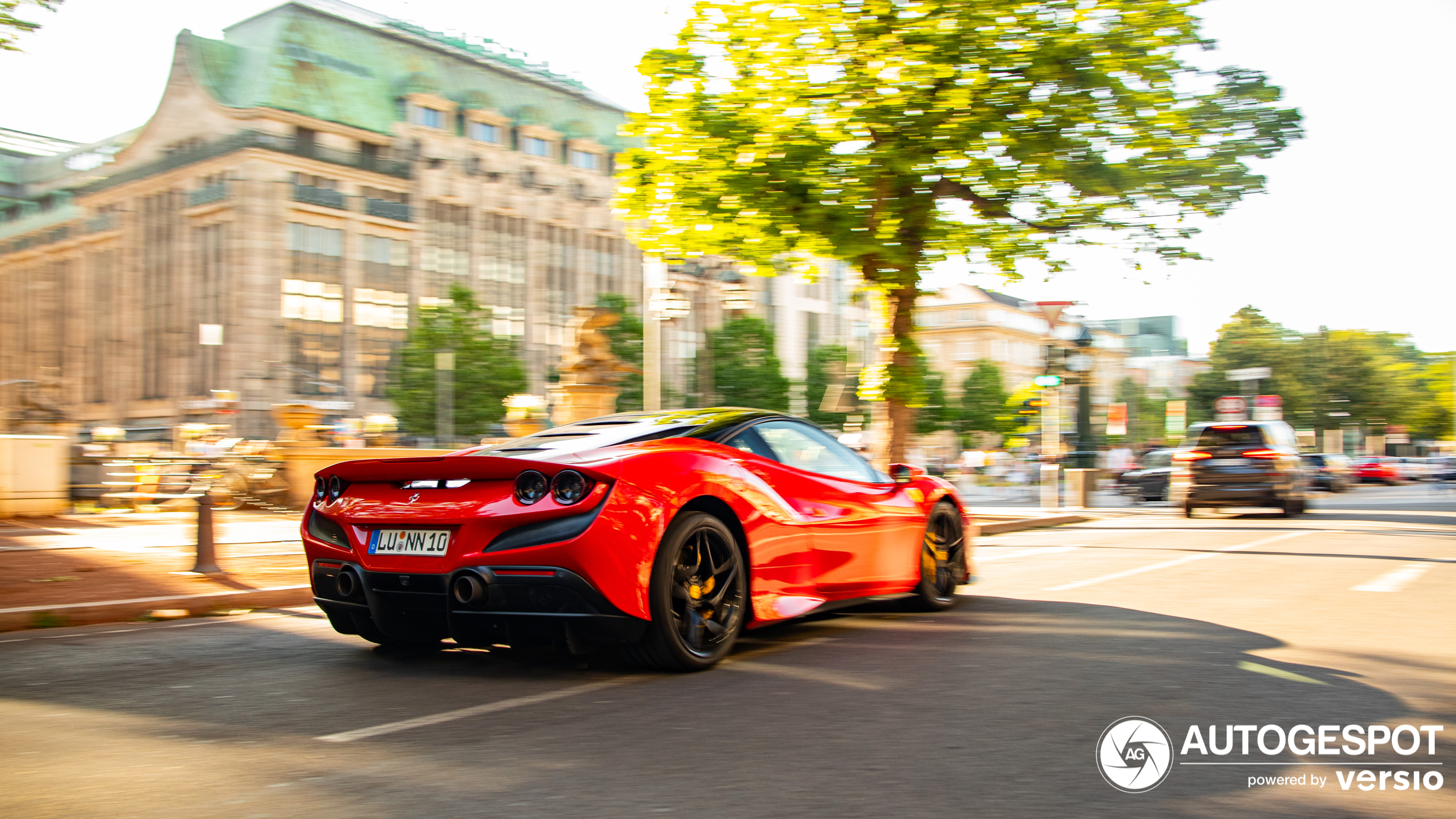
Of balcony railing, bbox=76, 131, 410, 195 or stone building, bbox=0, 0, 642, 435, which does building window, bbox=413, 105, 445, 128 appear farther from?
balcony railing, bbox=76, 131, 410, 195

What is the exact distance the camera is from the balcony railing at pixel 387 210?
6812 centimetres

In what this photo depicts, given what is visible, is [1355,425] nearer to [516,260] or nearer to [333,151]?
[516,260]

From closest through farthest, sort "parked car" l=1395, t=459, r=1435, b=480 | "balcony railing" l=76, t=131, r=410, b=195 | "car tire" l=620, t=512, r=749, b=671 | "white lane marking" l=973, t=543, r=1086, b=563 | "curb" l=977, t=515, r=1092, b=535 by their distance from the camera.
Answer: "car tire" l=620, t=512, r=749, b=671, "white lane marking" l=973, t=543, r=1086, b=563, "curb" l=977, t=515, r=1092, b=535, "balcony railing" l=76, t=131, r=410, b=195, "parked car" l=1395, t=459, r=1435, b=480

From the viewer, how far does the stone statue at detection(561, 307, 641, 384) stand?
23.2 m

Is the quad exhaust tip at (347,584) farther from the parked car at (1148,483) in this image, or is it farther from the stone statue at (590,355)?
the parked car at (1148,483)

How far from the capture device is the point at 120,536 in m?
14.0

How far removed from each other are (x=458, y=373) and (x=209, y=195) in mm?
17436

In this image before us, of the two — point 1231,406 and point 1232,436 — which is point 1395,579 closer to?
point 1232,436

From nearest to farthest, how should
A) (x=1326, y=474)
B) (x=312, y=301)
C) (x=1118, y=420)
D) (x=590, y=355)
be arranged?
(x=590, y=355), (x=1118, y=420), (x=1326, y=474), (x=312, y=301)

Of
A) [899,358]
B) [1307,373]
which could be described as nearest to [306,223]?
[899,358]

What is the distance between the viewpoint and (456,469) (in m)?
5.13

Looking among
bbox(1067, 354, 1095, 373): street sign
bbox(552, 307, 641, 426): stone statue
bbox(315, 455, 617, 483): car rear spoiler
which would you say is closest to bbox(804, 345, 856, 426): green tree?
bbox(1067, 354, 1095, 373): street sign

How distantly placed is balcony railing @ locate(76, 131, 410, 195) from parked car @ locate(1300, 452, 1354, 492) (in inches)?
2004

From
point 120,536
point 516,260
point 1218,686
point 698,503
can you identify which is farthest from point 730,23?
point 516,260
